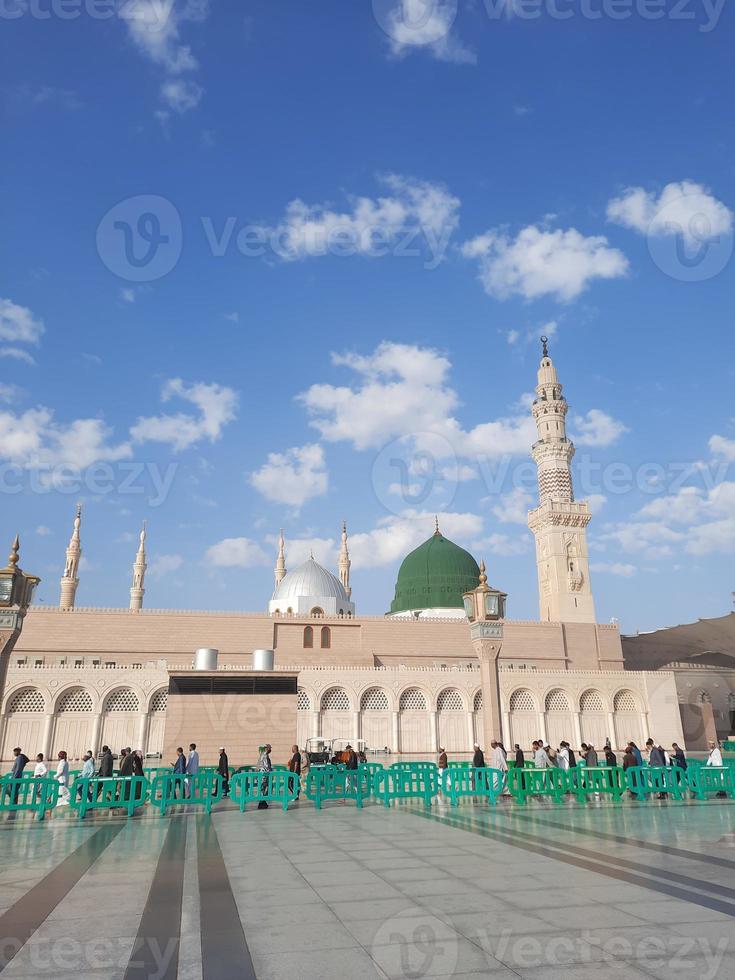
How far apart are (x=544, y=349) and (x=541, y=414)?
6237mm

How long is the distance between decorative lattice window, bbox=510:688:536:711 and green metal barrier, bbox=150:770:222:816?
2661cm

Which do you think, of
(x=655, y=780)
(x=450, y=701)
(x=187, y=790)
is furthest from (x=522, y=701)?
(x=187, y=790)

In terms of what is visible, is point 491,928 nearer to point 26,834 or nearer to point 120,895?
point 120,895

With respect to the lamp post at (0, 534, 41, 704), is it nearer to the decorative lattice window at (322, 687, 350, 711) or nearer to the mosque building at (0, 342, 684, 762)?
the mosque building at (0, 342, 684, 762)

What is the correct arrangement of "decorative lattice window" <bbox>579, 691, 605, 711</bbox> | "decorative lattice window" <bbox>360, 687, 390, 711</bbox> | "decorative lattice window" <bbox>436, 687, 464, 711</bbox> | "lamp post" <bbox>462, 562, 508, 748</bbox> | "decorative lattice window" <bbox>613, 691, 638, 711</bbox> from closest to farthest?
"lamp post" <bbox>462, 562, 508, 748</bbox>
"decorative lattice window" <bbox>360, 687, 390, 711</bbox>
"decorative lattice window" <bbox>436, 687, 464, 711</bbox>
"decorative lattice window" <bbox>579, 691, 605, 711</bbox>
"decorative lattice window" <bbox>613, 691, 638, 711</bbox>

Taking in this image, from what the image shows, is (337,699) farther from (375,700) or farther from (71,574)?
(71,574)

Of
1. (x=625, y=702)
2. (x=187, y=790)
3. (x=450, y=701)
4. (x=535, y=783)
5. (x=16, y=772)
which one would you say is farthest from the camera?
(x=625, y=702)

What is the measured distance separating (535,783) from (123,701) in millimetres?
24516

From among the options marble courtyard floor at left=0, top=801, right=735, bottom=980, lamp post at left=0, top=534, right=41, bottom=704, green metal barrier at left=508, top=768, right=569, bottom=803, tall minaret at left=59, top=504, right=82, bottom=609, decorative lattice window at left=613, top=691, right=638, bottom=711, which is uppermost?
tall minaret at left=59, top=504, right=82, bottom=609

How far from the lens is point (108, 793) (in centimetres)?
1181

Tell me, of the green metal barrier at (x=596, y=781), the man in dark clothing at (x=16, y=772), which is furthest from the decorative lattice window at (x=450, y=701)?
the man in dark clothing at (x=16, y=772)

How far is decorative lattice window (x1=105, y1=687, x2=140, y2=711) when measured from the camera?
1266 inches

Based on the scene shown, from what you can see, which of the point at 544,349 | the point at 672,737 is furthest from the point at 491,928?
the point at 544,349

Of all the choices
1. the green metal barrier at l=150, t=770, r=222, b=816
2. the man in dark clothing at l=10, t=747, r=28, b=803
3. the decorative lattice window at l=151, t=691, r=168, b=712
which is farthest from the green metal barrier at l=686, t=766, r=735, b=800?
the decorative lattice window at l=151, t=691, r=168, b=712
